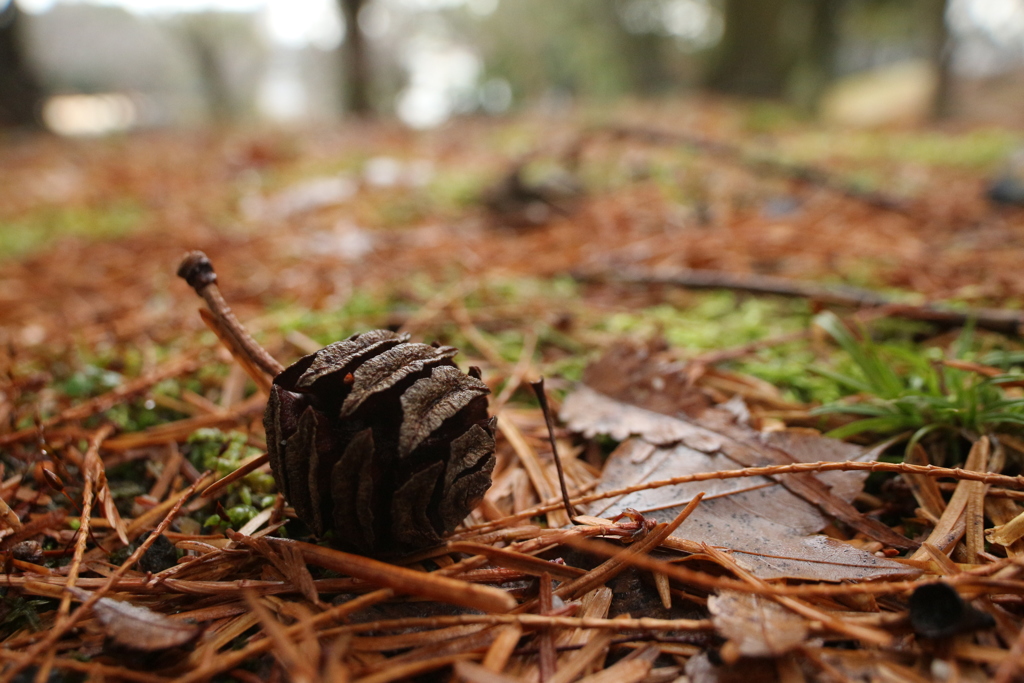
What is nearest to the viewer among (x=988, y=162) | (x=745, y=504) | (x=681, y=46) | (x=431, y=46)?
(x=745, y=504)

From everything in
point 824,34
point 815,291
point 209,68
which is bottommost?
point 815,291

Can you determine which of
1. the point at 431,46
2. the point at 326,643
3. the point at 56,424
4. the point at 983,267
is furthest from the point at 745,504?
the point at 431,46

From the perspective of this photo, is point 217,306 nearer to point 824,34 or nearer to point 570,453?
point 570,453

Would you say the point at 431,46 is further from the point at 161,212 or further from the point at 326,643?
the point at 326,643

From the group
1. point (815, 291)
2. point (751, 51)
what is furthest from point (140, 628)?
point (751, 51)

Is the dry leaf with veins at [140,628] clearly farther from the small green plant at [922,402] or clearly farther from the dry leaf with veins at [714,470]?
the small green plant at [922,402]

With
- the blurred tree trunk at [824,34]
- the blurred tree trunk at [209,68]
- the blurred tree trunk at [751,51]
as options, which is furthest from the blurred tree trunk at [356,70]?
the blurred tree trunk at [209,68]
